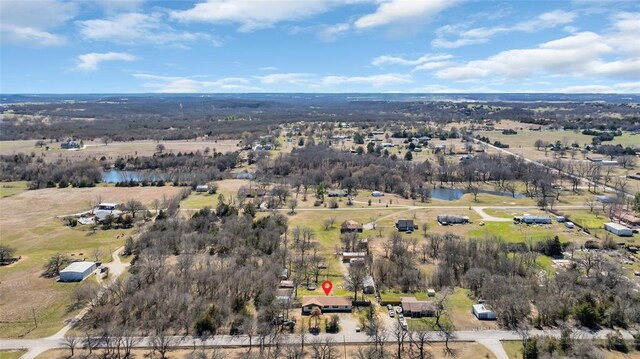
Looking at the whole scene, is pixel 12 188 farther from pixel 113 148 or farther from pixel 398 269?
pixel 398 269

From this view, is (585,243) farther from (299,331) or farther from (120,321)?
(120,321)

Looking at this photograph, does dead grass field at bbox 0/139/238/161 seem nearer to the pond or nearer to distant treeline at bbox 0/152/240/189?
distant treeline at bbox 0/152/240/189

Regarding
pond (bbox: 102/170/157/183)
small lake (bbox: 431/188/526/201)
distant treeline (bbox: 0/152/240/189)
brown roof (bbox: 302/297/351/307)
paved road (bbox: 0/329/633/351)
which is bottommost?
small lake (bbox: 431/188/526/201)

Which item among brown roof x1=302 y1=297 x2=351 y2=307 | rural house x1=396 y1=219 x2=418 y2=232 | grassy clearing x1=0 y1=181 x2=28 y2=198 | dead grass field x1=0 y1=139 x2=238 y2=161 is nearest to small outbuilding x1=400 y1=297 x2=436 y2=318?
brown roof x1=302 y1=297 x2=351 y2=307

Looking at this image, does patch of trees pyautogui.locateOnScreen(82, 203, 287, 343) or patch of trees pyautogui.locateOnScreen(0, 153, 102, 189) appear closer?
patch of trees pyautogui.locateOnScreen(82, 203, 287, 343)

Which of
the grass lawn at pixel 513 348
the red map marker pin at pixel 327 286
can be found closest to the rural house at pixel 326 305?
the red map marker pin at pixel 327 286

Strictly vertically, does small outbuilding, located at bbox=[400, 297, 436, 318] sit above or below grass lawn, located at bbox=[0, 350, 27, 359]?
above
